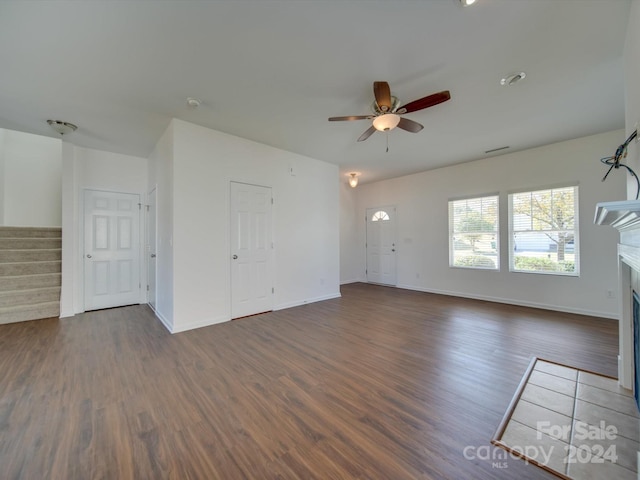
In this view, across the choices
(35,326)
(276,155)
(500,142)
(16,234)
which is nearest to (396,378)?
(276,155)

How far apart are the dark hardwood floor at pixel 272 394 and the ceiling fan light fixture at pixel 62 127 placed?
2820mm

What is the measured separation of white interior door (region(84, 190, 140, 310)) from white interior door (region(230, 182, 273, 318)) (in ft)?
7.85

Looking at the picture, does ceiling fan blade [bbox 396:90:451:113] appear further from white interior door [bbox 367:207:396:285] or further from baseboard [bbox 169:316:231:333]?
white interior door [bbox 367:207:396:285]

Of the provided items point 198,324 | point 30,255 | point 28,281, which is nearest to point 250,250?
point 198,324

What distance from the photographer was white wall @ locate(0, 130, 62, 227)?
16.0 ft

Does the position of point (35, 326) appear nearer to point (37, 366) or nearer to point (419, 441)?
point (37, 366)

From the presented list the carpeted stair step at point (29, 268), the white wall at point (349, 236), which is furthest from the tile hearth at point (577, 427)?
the carpeted stair step at point (29, 268)

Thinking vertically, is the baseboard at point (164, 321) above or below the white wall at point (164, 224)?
below

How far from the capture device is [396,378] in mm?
2281

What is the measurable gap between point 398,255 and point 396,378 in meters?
4.59

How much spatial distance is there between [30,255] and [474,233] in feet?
27.1

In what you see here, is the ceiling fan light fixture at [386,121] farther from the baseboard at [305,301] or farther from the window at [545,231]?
the window at [545,231]

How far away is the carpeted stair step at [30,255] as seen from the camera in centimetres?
415

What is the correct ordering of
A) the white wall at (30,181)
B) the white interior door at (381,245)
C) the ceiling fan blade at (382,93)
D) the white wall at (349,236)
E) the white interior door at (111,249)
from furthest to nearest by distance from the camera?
the white wall at (349,236), the white interior door at (381,245), the white wall at (30,181), the white interior door at (111,249), the ceiling fan blade at (382,93)
